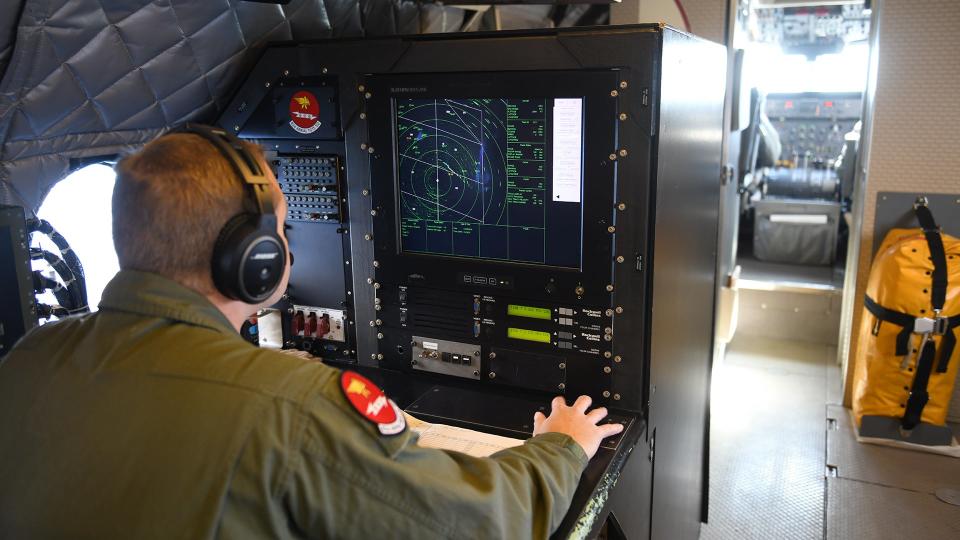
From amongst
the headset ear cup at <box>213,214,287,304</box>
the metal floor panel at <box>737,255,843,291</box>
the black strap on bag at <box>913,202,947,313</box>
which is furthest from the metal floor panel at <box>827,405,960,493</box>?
the headset ear cup at <box>213,214,287,304</box>

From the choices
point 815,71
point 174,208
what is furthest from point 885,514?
point 815,71

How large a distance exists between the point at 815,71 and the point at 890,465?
4.43m

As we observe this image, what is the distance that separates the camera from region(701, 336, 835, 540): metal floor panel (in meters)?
3.07

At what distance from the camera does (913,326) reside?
3.45 metres

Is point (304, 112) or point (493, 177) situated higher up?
point (304, 112)

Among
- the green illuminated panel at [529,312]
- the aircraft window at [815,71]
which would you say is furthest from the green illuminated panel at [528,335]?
the aircraft window at [815,71]

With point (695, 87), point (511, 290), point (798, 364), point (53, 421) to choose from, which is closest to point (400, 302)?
point (511, 290)

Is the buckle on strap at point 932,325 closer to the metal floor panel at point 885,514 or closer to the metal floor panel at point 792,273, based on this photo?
the metal floor panel at point 885,514

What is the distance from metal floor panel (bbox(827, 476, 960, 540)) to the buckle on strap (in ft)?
2.42

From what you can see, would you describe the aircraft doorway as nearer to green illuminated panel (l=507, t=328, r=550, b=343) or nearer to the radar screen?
the radar screen

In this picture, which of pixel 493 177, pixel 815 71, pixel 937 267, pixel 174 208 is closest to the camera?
pixel 174 208

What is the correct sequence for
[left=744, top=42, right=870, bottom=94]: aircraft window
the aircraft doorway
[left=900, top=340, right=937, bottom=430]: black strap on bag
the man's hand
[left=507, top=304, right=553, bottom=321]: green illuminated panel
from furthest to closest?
1. [left=744, top=42, right=870, bottom=94]: aircraft window
2. the aircraft doorway
3. [left=900, top=340, right=937, bottom=430]: black strap on bag
4. [left=507, top=304, right=553, bottom=321]: green illuminated panel
5. the man's hand

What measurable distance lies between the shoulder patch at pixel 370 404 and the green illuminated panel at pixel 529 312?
33.7 inches

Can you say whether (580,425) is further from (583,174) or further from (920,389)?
(920,389)
